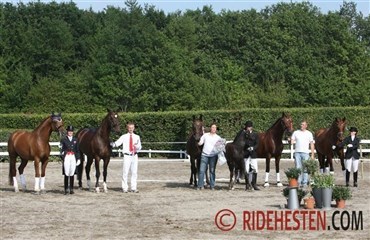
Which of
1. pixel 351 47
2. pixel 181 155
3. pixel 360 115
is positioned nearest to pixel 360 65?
pixel 351 47

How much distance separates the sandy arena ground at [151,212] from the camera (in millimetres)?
13234

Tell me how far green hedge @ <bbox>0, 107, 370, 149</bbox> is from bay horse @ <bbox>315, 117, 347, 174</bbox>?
14.8m

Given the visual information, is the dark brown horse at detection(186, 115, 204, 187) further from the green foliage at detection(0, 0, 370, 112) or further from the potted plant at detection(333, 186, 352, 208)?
the green foliage at detection(0, 0, 370, 112)

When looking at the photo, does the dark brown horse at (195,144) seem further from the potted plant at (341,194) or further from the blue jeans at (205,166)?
the potted plant at (341,194)

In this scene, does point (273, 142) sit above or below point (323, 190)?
above

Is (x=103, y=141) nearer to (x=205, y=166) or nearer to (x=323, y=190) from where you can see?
(x=205, y=166)

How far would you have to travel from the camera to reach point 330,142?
2327 cm

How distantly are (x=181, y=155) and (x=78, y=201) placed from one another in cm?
2020

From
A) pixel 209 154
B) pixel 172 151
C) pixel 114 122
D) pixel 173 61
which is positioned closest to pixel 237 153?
pixel 209 154

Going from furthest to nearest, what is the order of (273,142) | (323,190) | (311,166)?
1. (273,142)
2. (311,166)
3. (323,190)

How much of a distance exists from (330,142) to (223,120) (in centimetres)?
1628

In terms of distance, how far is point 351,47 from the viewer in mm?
66750

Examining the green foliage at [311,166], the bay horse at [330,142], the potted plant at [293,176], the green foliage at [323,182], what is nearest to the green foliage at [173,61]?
the bay horse at [330,142]

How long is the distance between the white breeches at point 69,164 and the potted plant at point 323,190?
20.8 ft
